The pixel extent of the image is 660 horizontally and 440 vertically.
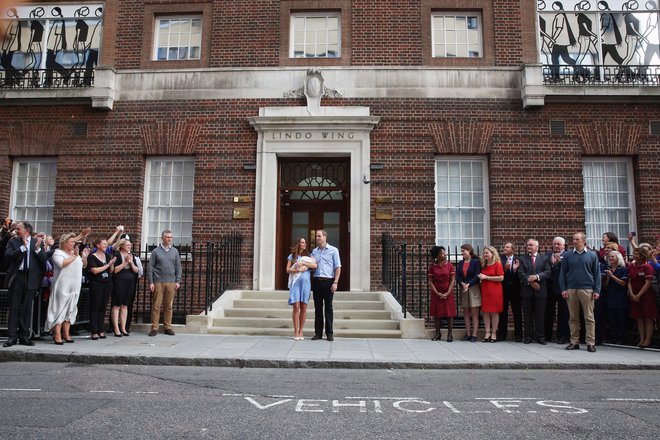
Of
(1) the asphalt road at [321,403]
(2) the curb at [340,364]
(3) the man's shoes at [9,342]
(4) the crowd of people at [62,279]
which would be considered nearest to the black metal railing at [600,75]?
(2) the curb at [340,364]

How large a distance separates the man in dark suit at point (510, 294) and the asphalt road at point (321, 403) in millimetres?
2788

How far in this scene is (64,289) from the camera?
30.1 ft

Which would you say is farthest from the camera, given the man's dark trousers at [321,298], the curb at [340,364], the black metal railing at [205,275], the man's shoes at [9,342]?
the black metal railing at [205,275]

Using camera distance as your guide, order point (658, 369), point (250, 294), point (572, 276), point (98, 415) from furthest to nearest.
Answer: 1. point (250, 294)
2. point (572, 276)
3. point (658, 369)
4. point (98, 415)

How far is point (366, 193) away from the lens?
41.6ft

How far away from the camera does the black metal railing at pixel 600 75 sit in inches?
509

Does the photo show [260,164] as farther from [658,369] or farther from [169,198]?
[658,369]

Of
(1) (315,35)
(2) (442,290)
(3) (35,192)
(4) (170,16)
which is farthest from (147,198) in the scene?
(2) (442,290)

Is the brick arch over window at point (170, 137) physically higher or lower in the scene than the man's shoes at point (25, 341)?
higher

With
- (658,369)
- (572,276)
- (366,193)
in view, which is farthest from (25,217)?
(658,369)

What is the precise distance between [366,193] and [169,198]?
15.3 ft

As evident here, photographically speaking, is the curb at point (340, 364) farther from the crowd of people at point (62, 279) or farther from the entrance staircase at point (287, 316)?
the entrance staircase at point (287, 316)

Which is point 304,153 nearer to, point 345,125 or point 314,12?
point 345,125

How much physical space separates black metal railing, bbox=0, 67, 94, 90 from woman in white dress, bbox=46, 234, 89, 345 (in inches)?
227
